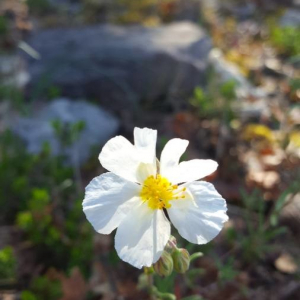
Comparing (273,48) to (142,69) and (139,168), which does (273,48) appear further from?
(139,168)

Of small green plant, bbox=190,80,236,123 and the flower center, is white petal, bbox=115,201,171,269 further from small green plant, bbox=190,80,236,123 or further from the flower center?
small green plant, bbox=190,80,236,123

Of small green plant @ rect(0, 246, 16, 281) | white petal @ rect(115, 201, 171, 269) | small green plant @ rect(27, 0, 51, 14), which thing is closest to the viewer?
white petal @ rect(115, 201, 171, 269)

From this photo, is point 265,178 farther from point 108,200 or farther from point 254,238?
point 108,200

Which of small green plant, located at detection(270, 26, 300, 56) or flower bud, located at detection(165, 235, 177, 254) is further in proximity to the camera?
small green plant, located at detection(270, 26, 300, 56)

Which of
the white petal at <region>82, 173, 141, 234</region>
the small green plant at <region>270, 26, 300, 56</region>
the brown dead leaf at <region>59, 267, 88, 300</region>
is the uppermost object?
the white petal at <region>82, 173, 141, 234</region>

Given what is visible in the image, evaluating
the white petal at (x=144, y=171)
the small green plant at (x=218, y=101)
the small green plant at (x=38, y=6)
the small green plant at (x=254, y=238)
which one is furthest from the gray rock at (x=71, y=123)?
the small green plant at (x=38, y=6)

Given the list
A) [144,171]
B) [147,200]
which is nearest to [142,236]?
[147,200]

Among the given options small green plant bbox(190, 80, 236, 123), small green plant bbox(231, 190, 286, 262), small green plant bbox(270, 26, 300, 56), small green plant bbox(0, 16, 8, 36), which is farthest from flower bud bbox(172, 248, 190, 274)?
small green plant bbox(0, 16, 8, 36)

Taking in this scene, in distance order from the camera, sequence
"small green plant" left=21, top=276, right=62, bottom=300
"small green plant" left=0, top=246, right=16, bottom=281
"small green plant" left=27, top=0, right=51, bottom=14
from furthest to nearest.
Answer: "small green plant" left=27, top=0, right=51, bottom=14 < "small green plant" left=21, top=276, right=62, bottom=300 < "small green plant" left=0, top=246, right=16, bottom=281

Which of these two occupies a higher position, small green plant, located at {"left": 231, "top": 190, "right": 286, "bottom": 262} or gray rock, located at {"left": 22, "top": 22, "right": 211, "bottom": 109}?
small green plant, located at {"left": 231, "top": 190, "right": 286, "bottom": 262}
